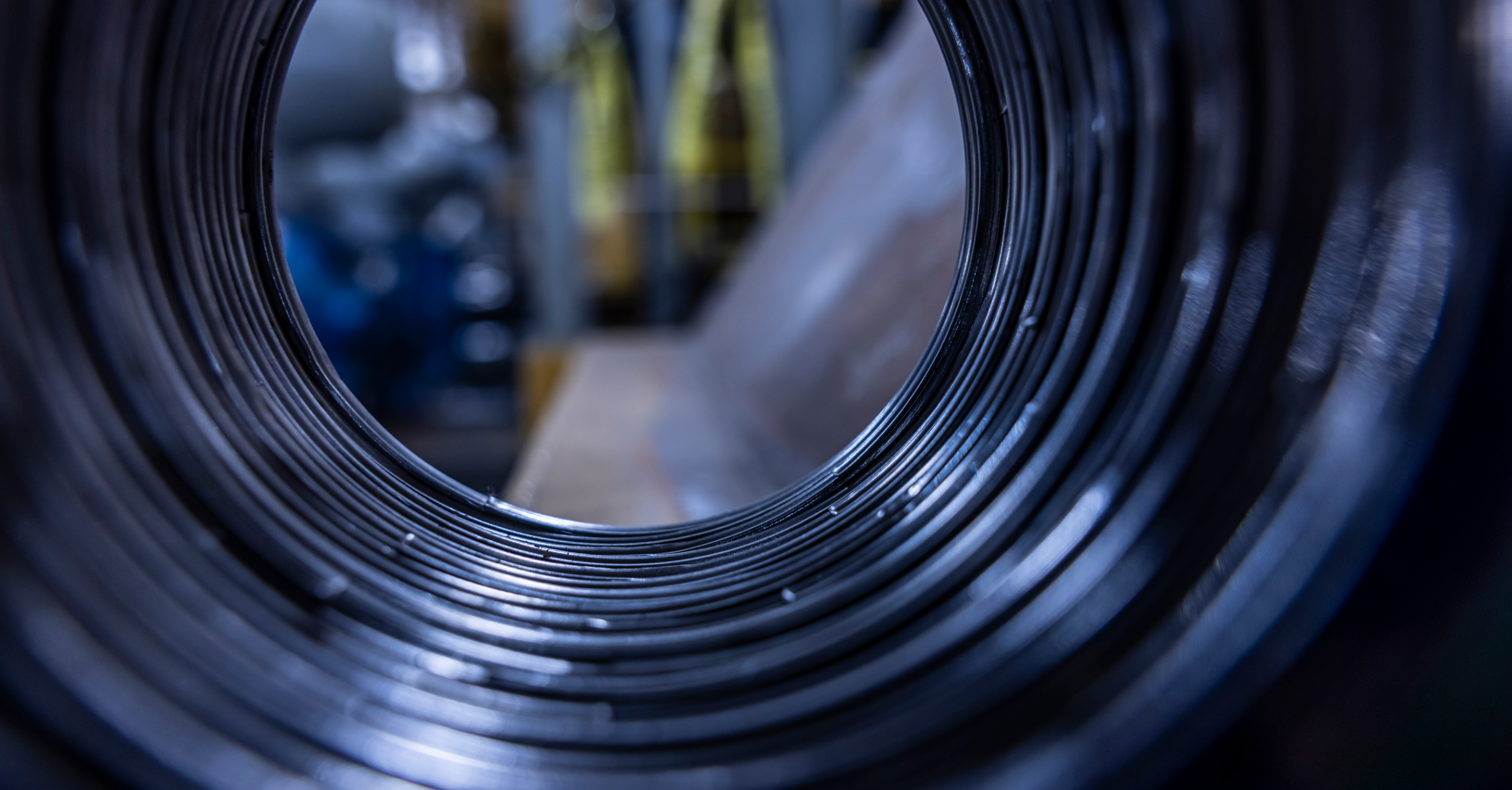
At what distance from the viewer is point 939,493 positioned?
0.60m

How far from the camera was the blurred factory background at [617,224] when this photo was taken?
117 cm

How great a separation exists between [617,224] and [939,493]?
9.25ft

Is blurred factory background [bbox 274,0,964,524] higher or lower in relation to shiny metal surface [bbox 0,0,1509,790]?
higher

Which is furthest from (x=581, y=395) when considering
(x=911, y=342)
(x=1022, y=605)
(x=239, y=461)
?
A: (x=1022, y=605)

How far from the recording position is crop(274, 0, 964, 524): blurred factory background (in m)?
1.17

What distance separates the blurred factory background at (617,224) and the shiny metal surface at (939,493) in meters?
0.44

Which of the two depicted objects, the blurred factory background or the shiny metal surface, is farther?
the blurred factory background

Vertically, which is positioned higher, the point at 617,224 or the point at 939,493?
the point at 617,224

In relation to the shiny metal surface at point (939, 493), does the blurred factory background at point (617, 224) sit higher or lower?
higher

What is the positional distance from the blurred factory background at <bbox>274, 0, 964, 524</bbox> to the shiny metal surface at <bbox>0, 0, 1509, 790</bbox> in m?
0.44

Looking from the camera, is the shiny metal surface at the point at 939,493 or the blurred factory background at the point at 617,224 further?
the blurred factory background at the point at 617,224

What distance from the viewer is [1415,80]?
0.37 m

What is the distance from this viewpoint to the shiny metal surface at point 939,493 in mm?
367

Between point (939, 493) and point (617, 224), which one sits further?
point (617, 224)
